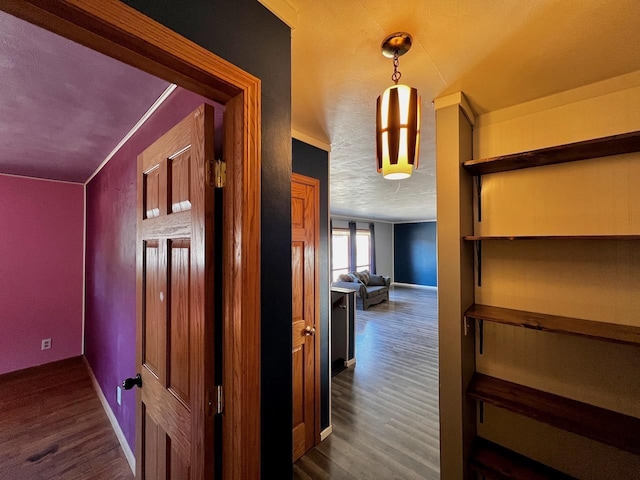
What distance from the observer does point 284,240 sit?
958 millimetres

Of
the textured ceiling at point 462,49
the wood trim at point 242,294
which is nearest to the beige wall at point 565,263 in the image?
the textured ceiling at point 462,49

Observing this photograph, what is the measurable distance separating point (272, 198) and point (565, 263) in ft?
5.29

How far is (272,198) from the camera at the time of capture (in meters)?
0.90

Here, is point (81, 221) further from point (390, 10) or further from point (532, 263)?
point (532, 263)

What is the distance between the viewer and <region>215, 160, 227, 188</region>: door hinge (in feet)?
2.90

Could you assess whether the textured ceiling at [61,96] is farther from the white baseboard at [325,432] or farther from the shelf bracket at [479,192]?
Result: the white baseboard at [325,432]

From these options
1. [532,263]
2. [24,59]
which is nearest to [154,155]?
[24,59]

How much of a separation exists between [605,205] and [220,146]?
1.88m

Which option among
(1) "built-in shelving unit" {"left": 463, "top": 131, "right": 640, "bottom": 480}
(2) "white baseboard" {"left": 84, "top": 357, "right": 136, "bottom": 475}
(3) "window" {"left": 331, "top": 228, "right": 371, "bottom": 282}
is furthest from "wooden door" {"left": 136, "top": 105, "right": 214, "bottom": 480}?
(3) "window" {"left": 331, "top": 228, "right": 371, "bottom": 282}

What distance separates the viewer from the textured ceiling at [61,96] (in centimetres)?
114

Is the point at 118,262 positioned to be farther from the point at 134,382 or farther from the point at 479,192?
the point at 479,192

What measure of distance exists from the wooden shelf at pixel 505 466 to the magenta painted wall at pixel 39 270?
4720 millimetres

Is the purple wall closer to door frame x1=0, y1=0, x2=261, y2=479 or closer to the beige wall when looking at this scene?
door frame x1=0, y1=0, x2=261, y2=479

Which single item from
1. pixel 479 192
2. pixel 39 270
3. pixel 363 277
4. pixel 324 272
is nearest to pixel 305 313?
pixel 324 272
